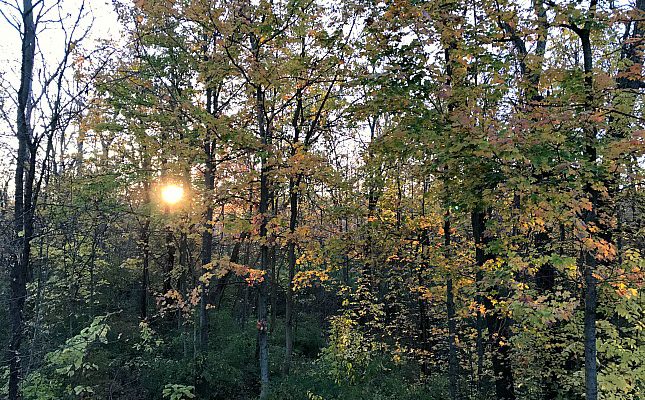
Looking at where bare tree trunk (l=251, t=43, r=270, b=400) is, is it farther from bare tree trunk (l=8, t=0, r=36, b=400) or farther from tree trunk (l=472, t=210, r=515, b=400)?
tree trunk (l=472, t=210, r=515, b=400)

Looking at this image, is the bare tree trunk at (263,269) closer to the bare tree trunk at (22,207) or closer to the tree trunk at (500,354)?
the bare tree trunk at (22,207)

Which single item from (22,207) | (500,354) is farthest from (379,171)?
(22,207)

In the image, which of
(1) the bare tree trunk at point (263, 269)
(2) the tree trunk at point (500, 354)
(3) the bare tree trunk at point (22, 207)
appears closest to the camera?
(3) the bare tree trunk at point (22, 207)

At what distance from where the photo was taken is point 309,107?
10141mm

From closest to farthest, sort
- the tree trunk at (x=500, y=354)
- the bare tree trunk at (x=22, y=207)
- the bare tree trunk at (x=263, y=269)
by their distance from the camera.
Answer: the bare tree trunk at (x=22, y=207)
the bare tree trunk at (x=263, y=269)
the tree trunk at (x=500, y=354)

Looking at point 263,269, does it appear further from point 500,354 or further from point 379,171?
point 500,354

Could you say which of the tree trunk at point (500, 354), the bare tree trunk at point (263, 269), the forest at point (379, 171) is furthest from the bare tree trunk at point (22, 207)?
the tree trunk at point (500, 354)

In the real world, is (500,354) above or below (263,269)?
below

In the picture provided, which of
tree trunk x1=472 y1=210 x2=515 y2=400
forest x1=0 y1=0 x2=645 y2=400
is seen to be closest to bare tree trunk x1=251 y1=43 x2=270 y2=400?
forest x1=0 y1=0 x2=645 y2=400

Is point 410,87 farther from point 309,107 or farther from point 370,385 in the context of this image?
point 370,385

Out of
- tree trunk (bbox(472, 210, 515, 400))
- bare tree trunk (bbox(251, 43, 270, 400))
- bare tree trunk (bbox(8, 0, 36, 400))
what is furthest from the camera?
tree trunk (bbox(472, 210, 515, 400))

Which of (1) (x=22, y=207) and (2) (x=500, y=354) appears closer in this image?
(1) (x=22, y=207)

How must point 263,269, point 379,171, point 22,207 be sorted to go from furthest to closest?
point 379,171
point 263,269
point 22,207

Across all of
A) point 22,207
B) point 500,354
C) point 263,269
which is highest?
point 22,207
